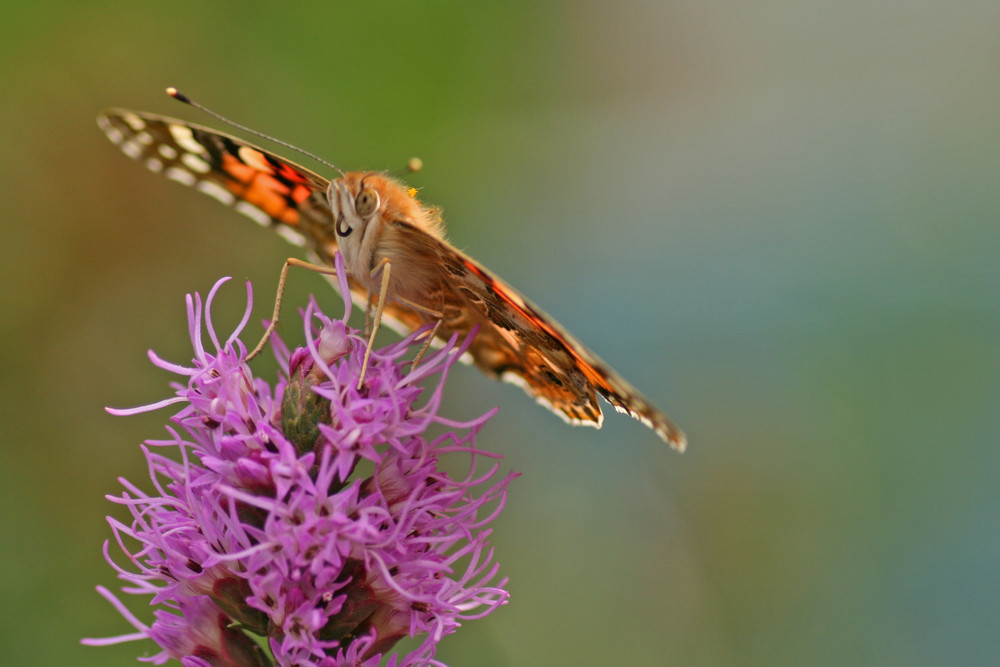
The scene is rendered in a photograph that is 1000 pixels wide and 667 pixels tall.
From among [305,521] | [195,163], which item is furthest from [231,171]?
[305,521]

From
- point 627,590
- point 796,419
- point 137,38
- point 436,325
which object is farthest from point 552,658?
point 137,38

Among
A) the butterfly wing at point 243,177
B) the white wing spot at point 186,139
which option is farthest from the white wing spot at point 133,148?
the white wing spot at point 186,139

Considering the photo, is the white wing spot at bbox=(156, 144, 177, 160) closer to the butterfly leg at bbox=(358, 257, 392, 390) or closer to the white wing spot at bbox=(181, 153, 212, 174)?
the white wing spot at bbox=(181, 153, 212, 174)

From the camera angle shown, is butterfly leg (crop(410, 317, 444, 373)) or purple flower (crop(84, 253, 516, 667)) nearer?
purple flower (crop(84, 253, 516, 667))

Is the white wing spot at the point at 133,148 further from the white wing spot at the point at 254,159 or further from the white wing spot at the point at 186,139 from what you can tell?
the white wing spot at the point at 254,159

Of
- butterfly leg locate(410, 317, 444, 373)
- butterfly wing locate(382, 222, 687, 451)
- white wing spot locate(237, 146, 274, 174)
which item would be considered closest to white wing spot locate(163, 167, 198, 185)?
white wing spot locate(237, 146, 274, 174)

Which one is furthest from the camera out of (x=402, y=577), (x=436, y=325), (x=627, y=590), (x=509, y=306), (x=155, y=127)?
(x=627, y=590)

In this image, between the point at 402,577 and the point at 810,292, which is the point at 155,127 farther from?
the point at 810,292

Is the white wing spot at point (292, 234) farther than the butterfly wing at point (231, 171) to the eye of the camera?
Yes
